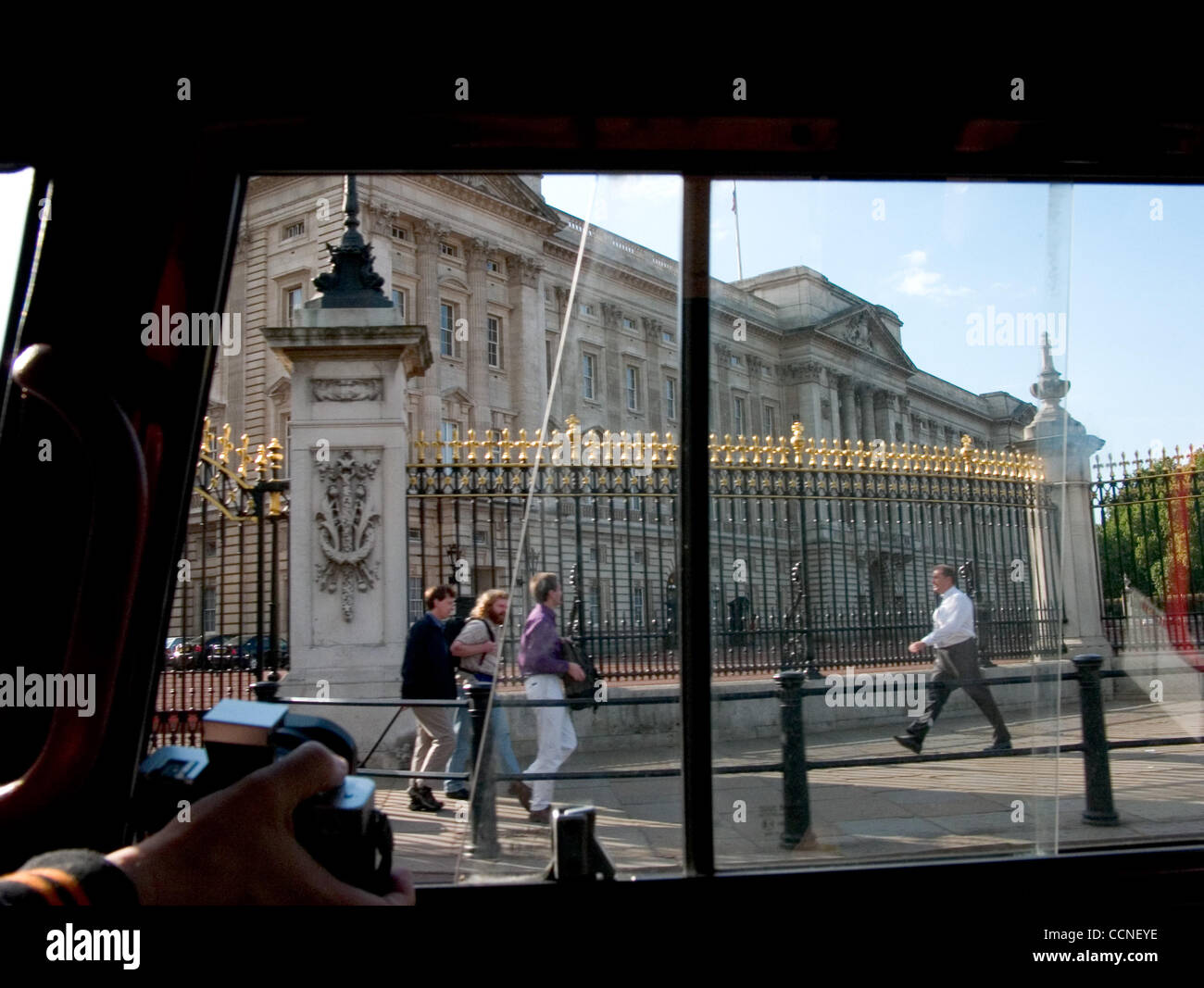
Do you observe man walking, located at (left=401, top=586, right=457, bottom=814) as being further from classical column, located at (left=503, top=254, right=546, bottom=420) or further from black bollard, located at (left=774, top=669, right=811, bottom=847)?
black bollard, located at (left=774, top=669, right=811, bottom=847)

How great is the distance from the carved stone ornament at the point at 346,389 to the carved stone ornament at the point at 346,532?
0.48 meters

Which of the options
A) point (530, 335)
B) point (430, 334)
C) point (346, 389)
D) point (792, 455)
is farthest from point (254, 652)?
point (792, 455)

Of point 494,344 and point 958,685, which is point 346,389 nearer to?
point 494,344

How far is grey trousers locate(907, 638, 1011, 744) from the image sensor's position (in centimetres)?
209

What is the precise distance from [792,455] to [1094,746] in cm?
91

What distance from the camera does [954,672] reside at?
2100mm

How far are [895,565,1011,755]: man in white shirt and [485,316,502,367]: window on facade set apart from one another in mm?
2509

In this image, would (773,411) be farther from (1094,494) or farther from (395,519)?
(395,519)

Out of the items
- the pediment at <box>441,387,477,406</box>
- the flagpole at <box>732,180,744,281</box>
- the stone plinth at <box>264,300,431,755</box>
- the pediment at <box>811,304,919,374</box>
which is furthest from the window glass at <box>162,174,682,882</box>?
the stone plinth at <box>264,300,431,755</box>

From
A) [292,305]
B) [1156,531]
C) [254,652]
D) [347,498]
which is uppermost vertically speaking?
[292,305]

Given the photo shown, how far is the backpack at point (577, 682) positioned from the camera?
212 cm

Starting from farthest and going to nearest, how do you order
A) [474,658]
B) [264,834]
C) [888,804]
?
1. [474,658]
2. [888,804]
3. [264,834]
